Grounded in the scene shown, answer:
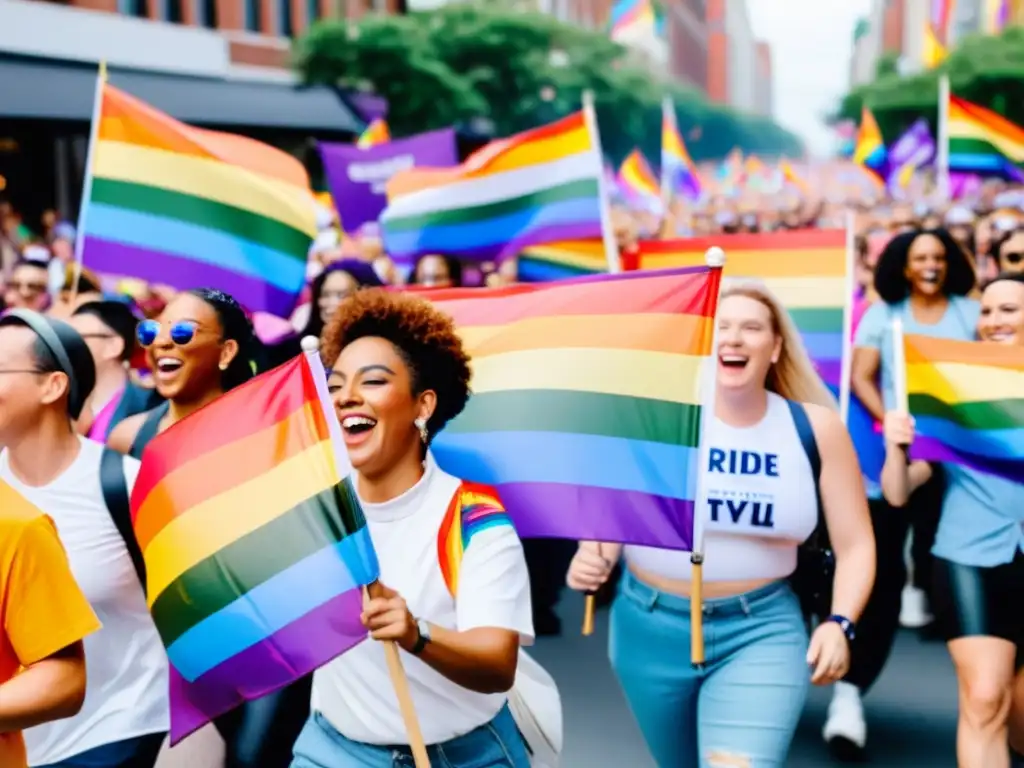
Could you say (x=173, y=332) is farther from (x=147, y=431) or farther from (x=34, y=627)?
(x=34, y=627)

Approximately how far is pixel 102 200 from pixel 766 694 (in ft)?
→ 14.0

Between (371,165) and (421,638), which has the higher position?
(371,165)

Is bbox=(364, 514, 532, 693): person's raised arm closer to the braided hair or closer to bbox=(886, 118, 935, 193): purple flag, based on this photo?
the braided hair

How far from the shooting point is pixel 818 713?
Result: 5.88m

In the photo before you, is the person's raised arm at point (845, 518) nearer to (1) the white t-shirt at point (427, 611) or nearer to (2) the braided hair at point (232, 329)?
(1) the white t-shirt at point (427, 611)

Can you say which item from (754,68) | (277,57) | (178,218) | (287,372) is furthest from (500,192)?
(754,68)

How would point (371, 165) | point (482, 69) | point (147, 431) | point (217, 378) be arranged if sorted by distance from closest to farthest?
point (217, 378) < point (147, 431) < point (371, 165) < point (482, 69)

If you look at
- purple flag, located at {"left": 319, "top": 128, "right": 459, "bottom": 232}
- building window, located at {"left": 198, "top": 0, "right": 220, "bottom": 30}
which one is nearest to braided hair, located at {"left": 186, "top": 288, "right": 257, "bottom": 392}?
purple flag, located at {"left": 319, "top": 128, "right": 459, "bottom": 232}

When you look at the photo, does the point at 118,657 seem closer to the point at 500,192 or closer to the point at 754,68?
the point at 500,192

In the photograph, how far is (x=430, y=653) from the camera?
8.65 ft

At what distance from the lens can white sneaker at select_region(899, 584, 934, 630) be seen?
282 inches

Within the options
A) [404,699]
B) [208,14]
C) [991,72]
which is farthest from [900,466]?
A: [991,72]

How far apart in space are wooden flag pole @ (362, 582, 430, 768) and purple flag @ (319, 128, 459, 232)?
323 inches

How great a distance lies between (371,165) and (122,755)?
816 cm
